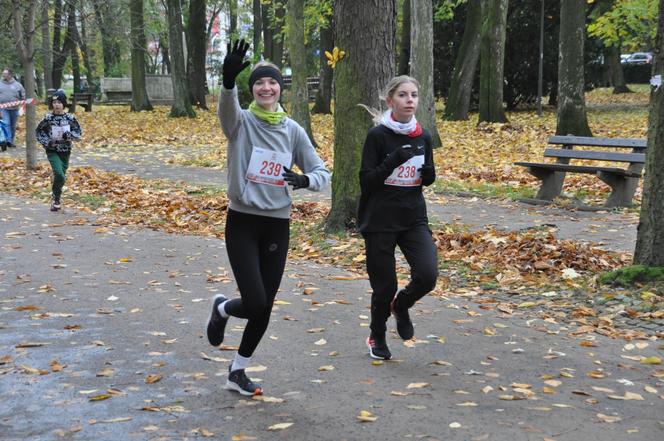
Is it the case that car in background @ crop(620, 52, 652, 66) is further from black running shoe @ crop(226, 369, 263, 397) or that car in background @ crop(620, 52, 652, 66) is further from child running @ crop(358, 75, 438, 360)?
black running shoe @ crop(226, 369, 263, 397)

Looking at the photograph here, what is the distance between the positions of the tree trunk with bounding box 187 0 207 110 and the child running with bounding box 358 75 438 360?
32.4m

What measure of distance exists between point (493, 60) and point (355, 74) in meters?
14.6

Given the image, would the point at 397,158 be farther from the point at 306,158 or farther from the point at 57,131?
the point at 57,131

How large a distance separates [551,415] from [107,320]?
12.2 ft

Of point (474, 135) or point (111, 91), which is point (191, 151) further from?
point (111, 91)

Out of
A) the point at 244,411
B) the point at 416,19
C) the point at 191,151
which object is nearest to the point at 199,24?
the point at 191,151

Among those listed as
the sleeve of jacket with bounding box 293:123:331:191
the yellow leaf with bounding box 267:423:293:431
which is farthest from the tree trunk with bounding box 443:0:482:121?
the yellow leaf with bounding box 267:423:293:431

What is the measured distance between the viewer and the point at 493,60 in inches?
912

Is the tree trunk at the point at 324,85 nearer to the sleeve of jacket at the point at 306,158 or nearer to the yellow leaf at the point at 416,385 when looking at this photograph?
the sleeve of jacket at the point at 306,158

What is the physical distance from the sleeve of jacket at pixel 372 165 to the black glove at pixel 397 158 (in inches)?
2.5

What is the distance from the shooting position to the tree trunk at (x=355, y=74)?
366 inches

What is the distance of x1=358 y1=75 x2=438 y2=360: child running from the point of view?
17.2 feet

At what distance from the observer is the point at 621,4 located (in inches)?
1049

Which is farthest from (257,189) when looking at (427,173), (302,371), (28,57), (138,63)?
(138,63)
